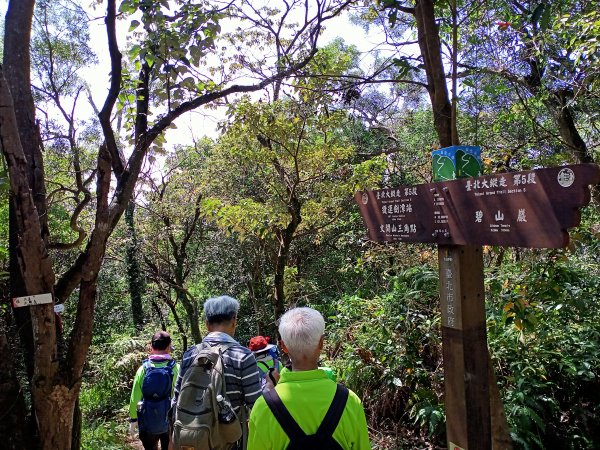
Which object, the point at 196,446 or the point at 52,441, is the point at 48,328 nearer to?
the point at 52,441

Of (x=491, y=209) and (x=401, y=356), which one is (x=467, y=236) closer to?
(x=491, y=209)

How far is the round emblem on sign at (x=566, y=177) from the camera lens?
1.78 meters

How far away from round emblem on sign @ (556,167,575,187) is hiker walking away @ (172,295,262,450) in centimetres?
175

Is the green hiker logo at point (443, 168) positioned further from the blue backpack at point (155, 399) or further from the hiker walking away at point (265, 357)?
the blue backpack at point (155, 399)

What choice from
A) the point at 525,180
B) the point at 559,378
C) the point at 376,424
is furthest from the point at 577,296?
the point at 525,180

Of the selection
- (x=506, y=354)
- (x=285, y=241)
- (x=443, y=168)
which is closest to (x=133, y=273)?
(x=285, y=241)

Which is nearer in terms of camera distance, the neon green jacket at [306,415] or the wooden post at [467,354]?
the neon green jacket at [306,415]

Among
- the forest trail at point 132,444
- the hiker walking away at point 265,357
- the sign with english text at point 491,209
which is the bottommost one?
the forest trail at point 132,444

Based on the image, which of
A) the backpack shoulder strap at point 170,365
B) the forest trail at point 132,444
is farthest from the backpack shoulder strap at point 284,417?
the forest trail at point 132,444

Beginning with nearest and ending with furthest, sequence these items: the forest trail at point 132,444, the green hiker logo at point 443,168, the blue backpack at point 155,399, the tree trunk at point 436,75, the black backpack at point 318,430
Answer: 1. the black backpack at point 318,430
2. the green hiker logo at point 443,168
3. the tree trunk at point 436,75
4. the blue backpack at point 155,399
5. the forest trail at point 132,444

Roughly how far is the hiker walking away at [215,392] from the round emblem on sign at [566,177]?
1.75m

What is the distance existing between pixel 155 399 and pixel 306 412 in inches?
104

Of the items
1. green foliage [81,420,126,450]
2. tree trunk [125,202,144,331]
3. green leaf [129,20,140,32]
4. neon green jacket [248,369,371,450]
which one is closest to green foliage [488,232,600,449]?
neon green jacket [248,369,371,450]

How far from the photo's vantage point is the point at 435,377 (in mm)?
4473
